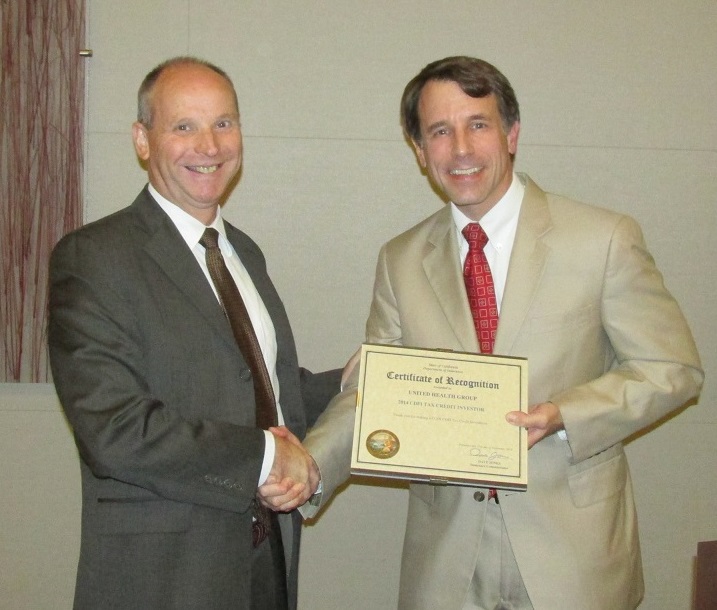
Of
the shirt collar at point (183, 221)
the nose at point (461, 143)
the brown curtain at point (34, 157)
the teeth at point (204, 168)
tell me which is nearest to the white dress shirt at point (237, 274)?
the shirt collar at point (183, 221)

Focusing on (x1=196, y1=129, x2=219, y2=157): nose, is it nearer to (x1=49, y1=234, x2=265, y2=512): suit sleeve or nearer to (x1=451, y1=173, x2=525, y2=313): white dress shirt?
(x1=49, y1=234, x2=265, y2=512): suit sleeve

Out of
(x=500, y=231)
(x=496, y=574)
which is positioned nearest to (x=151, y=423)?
(x=496, y=574)

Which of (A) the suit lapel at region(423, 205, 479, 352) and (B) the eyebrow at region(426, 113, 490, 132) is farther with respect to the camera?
(B) the eyebrow at region(426, 113, 490, 132)

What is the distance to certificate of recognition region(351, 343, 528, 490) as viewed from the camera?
205cm

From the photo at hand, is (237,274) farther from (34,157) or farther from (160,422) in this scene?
(34,157)

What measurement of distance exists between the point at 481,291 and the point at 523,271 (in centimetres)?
13

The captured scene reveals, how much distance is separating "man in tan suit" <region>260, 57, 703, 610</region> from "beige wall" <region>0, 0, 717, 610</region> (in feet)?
3.22

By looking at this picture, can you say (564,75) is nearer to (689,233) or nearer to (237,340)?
(689,233)

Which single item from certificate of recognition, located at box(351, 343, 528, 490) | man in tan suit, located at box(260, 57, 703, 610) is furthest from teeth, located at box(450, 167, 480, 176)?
certificate of recognition, located at box(351, 343, 528, 490)

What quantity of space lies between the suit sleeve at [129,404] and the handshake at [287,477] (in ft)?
0.28

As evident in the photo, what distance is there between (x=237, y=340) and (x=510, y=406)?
2.37ft

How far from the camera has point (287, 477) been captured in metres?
2.15
